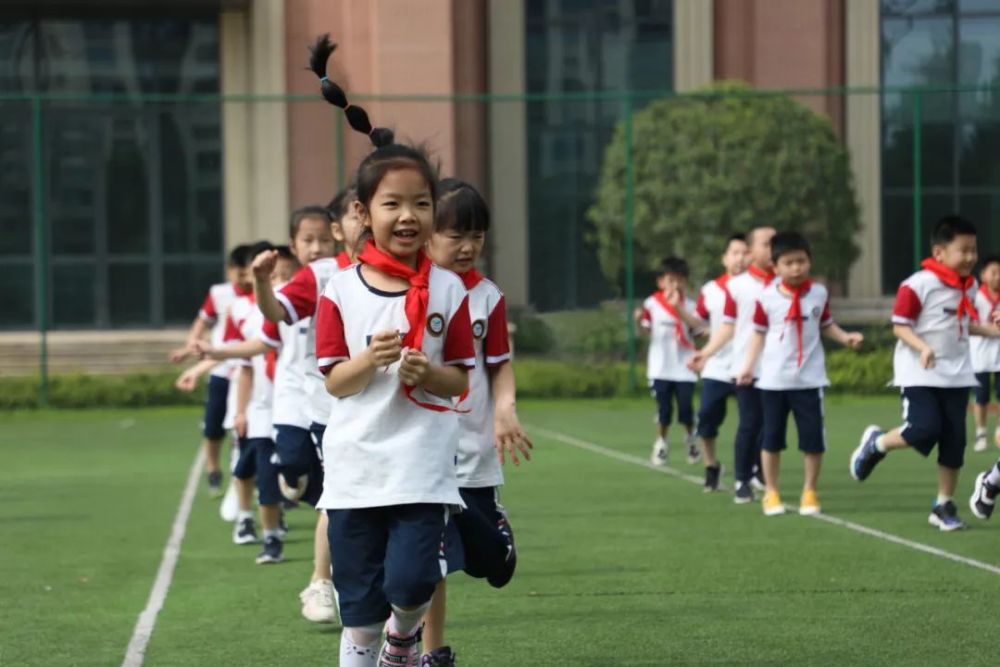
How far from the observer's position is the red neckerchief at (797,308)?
11617mm

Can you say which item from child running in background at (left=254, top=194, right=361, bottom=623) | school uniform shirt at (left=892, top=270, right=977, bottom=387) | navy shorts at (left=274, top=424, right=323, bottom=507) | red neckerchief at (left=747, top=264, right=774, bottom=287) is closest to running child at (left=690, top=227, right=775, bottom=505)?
red neckerchief at (left=747, top=264, right=774, bottom=287)

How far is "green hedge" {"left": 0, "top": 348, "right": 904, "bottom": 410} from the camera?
2298 cm

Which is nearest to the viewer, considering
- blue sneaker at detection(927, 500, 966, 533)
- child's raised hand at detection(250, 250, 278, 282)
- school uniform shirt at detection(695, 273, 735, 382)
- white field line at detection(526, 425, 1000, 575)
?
child's raised hand at detection(250, 250, 278, 282)

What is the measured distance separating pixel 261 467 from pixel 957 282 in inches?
158

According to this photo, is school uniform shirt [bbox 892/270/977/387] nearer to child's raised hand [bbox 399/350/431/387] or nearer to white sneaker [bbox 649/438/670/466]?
white sneaker [bbox 649/438/670/466]

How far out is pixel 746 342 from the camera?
12.5 metres

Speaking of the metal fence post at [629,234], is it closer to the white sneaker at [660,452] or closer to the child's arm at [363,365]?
the white sneaker at [660,452]

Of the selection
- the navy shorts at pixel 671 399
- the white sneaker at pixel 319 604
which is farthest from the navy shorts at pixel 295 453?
the navy shorts at pixel 671 399

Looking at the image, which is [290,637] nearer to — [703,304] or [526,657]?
[526,657]

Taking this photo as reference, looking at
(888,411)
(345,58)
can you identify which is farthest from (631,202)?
(345,58)

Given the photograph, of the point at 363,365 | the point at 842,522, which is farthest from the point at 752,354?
the point at 363,365

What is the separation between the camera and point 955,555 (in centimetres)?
953

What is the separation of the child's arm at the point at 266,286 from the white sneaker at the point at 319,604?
110 centimetres

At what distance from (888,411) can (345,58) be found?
12.2 metres
